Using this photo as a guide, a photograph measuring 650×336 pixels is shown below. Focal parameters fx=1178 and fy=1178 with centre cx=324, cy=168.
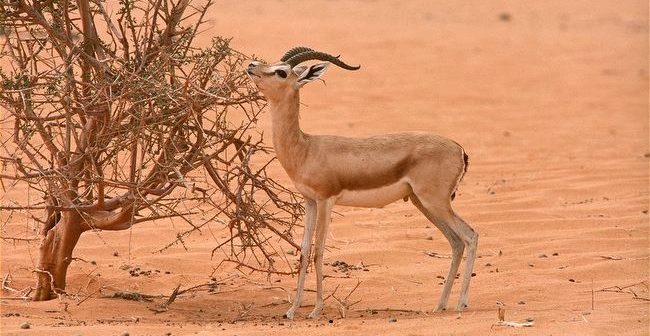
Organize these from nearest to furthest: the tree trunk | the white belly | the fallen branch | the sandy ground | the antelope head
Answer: the sandy ground, the antelope head, the white belly, the tree trunk, the fallen branch

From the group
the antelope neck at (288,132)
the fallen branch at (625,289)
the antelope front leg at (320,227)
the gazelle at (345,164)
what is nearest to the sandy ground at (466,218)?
the fallen branch at (625,289)

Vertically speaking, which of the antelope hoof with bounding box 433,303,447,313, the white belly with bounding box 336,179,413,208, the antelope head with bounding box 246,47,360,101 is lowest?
the antelope hoof with bounding box 433,303,447,313

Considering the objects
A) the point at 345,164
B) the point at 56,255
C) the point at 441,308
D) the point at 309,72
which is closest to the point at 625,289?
the point at 441,308

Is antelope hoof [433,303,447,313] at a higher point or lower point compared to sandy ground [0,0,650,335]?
lower

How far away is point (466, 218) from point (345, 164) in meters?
3.14

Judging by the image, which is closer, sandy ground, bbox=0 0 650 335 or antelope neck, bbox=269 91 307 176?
sandy ground, bbox=0 0 650 335

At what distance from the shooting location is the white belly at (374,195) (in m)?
7.48

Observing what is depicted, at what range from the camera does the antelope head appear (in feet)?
24.1

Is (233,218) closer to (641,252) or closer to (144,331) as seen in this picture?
(144,331)

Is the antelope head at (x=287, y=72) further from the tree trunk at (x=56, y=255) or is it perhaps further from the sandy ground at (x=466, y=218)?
the tree trunk at (x=56, y=255)

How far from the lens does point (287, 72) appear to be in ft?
24.3

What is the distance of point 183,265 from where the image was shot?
29.0ft

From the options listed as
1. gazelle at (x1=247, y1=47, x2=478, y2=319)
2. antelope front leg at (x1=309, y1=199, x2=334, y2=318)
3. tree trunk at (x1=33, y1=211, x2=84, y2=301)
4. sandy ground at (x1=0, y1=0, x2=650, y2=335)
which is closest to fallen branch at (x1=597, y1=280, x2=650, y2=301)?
sandy ground at (x1=0, y1=0, x2=650, y2=335)

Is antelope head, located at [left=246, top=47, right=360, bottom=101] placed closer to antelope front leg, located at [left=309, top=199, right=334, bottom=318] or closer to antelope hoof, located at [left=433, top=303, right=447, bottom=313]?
antelope front leg, located at [left=309, top=199, right=334, bottom=318]
